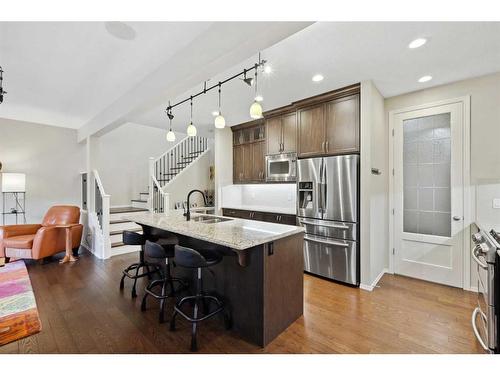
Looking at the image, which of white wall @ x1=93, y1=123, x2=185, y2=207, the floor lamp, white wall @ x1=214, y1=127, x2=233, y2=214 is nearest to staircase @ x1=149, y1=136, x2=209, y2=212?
white wall @ x1=93, y1=123, x2=185, y2=207

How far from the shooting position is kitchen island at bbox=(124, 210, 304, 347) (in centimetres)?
192

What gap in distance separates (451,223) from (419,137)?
1.25 meters

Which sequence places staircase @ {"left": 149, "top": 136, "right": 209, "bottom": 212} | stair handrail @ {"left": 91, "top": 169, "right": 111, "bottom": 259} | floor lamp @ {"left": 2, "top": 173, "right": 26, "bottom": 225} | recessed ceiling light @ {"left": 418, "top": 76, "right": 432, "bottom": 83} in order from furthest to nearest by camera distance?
staircase @ {"left": 149, "top": 136, "right": 209, "bottom": 212} < stair handrail @ {"left": 91, "top": 169, "right": 111, "bottom": 259} < floor lamp @ {"left": 2, "top": 173, "right": 26, "bottom": 225} < recessed ceiling light @ {"left": 418, "top": 76, "right": 432, "bottom": 83}

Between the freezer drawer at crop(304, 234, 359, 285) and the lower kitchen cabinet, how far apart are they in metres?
0.40

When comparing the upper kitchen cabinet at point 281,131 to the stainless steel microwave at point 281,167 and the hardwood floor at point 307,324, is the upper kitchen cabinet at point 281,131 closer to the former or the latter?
the stainless steel microwave at point 281,167

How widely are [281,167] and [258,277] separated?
2552mm

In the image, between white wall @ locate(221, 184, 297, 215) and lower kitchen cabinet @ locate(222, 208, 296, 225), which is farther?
white wall @ locate(221, 184, 297, 215)

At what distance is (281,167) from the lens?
165 inches

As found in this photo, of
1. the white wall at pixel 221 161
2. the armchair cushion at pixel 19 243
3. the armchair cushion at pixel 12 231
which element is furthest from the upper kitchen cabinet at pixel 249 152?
the armchair cushion at pixel 12 231

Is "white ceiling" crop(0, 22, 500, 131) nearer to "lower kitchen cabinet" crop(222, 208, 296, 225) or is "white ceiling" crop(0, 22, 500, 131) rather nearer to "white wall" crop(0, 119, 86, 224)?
"white wall" crop(0, 119, 86, 224)

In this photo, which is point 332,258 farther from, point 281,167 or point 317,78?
point 317,78
